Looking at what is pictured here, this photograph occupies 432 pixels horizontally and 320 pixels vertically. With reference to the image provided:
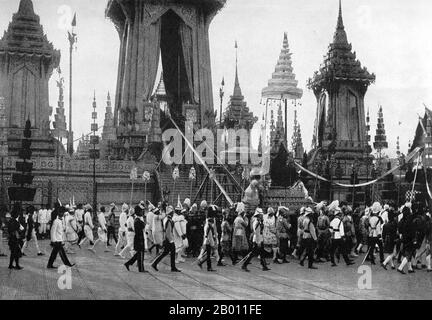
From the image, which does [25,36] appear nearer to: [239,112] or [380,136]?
[380,136]

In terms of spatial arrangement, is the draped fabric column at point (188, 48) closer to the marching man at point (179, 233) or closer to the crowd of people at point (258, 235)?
the crowd of people at point (258, 235)

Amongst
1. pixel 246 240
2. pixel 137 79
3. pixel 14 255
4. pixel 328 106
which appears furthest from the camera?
pixel 328 106

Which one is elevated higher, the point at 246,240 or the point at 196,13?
the point at 196,13

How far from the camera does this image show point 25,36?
56.3 m

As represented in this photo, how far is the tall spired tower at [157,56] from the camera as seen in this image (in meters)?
52.4

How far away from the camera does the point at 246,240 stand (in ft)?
71.1

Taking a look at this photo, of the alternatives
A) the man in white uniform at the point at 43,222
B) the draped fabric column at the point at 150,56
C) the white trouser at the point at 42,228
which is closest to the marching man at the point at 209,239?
the man in white uniform at the point at 43,222

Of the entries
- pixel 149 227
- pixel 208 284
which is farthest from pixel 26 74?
pixel 208 284

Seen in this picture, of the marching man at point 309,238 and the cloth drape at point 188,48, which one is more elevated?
the cloth drape at point 188,48

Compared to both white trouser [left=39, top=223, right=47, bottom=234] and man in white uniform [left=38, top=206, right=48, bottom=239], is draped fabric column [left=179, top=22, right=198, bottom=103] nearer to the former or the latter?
man in white uniform [left=38, top=206, right=48, bottom=239]
